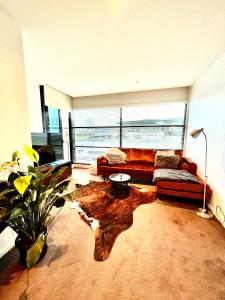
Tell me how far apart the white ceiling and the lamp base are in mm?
2545

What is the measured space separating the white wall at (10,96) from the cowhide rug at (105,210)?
103 cm

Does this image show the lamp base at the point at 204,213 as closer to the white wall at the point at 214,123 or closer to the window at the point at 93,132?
the white wall at the point at 214,123

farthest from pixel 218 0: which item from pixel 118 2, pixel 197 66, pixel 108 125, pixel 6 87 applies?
pixel 108 125

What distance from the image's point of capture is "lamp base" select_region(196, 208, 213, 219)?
222 centimetres

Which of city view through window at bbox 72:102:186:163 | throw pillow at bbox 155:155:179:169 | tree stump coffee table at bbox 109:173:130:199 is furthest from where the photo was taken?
city view through window at bbox 72:102:186:163

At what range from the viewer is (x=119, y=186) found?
2.99 metres

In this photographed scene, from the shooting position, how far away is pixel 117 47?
2061mm

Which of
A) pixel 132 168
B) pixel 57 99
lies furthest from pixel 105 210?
pixel 57 99

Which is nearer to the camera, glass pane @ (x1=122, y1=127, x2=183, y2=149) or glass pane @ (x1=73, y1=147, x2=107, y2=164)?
glass pane @ (x1=122, y1=127, x2=183, y2=149)

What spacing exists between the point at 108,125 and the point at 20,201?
3.95 metres

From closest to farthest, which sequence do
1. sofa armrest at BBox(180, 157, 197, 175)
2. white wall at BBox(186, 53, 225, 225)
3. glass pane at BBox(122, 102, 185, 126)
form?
1. white wall at BBox(186, 53, 225, 225)
2. sofa armrest at BBox(180, 157, 197, 175)
3. glass pane at BBox(122, 102, 185, 126)

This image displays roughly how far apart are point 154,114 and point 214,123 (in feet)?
7.20

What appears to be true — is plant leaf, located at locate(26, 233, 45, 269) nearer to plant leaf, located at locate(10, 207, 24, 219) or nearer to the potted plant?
the potted plant

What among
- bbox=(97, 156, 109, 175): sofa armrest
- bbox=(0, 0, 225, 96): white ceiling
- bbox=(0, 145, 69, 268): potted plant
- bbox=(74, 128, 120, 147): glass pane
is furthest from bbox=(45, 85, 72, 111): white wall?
bbox=(0, 145, 69, 268): potted plant
